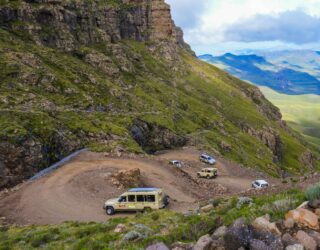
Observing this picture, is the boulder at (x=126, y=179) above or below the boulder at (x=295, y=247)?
below

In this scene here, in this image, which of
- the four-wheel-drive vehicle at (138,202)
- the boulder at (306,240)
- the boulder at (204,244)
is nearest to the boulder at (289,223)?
the boulder at (306,240)

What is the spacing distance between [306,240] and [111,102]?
302 ft

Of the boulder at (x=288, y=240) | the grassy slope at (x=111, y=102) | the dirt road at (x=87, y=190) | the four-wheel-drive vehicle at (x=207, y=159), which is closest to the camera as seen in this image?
the boulder at (x=288, y=240)

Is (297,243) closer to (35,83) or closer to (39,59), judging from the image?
(35,83)

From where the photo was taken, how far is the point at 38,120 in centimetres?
6981

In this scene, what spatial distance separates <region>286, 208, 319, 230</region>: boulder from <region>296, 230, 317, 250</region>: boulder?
1072mm

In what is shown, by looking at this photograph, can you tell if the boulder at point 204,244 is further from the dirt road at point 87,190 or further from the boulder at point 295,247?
the dirt road at point 87,190

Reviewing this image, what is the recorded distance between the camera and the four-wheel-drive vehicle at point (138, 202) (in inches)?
1649

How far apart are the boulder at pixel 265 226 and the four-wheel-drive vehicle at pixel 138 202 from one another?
2724cm

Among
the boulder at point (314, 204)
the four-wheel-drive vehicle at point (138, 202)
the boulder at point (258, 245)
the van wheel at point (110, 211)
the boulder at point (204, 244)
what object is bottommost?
the van wheel at point (110, 211)

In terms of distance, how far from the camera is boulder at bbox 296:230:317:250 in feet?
44.4

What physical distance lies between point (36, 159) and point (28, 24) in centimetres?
7290

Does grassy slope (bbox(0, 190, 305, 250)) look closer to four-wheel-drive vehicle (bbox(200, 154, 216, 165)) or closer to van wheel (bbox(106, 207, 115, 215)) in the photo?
van wheel (bbox(106, 207, 115, 215))

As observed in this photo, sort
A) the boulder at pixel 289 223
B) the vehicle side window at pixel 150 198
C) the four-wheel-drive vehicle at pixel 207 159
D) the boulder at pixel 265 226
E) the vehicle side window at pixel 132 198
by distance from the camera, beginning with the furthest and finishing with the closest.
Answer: the four-wheel-drive vehicle at pixel 207 159 → the vehicle side window at pixel 132 198 → the vehicle side window at pixel 150 198 → the boulder at pixel 289 223 → the boulder at pixel 265 226
